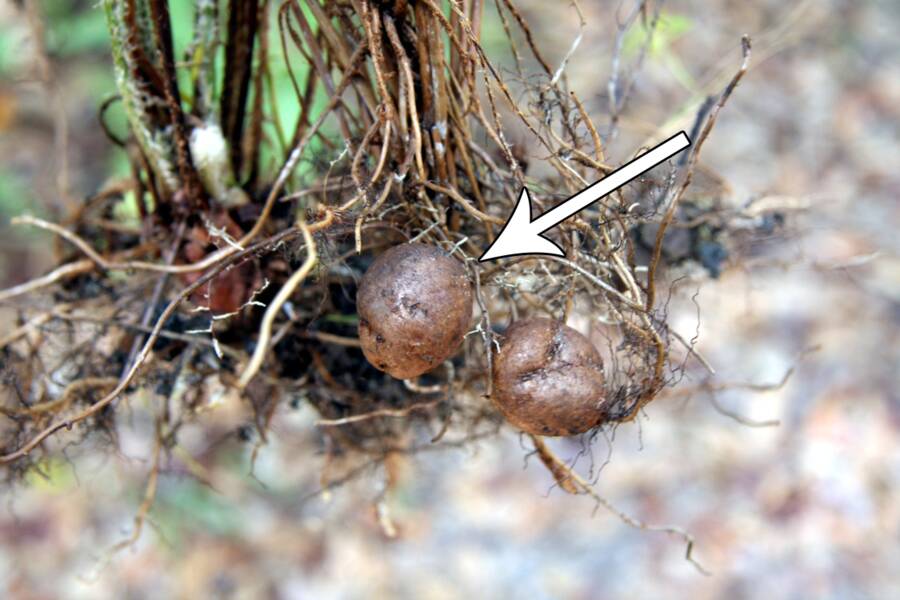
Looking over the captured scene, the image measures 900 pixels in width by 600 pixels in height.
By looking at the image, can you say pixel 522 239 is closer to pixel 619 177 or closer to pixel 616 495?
pixel 619 177

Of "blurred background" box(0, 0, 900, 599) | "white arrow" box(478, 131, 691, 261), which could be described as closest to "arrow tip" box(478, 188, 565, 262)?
"white arrow" box(478, 131, 691, 261)

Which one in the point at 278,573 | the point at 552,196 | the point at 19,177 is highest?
the point at 552,196

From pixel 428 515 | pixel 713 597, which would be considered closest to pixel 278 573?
pixel 428 515

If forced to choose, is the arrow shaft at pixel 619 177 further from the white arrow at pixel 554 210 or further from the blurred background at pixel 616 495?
the blurred background at pixel 616 495

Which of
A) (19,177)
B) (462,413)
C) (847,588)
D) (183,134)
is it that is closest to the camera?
(183,134)

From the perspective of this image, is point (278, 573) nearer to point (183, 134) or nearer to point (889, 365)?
point (183, 134)

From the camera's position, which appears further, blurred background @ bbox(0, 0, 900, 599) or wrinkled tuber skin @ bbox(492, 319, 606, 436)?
blurred background @ bbox(0, 0, 900, 599)

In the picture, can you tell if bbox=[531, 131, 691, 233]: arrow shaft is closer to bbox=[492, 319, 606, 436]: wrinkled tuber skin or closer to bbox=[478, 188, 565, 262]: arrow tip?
bbox=[478, 188, 565, 262]: arrow tip
